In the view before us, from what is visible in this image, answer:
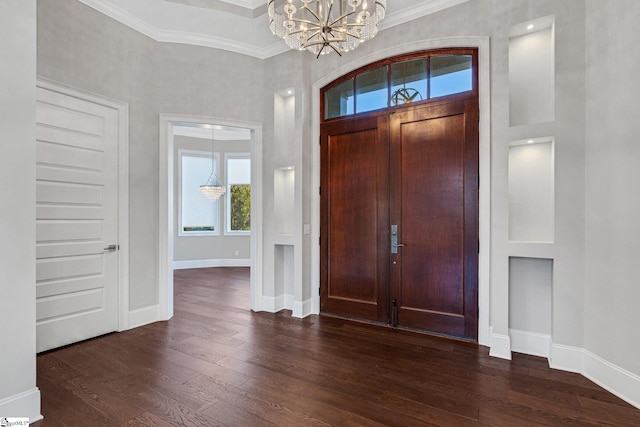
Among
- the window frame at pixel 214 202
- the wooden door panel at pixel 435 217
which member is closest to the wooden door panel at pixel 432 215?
the wooden door panel at pixel 435 217

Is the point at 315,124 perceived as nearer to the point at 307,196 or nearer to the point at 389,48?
the point at 307,196

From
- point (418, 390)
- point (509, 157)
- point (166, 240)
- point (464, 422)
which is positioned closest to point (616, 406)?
point (464, 422)

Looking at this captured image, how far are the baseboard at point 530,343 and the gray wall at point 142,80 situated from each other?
4.05m

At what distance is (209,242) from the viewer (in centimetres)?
838

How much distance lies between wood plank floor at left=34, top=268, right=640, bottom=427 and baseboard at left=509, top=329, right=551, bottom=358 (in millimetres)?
103

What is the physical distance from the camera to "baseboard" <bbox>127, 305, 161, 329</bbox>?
374cm

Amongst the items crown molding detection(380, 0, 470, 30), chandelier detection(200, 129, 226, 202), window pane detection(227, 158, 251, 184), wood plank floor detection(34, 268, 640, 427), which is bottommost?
wood plank floor detection(34, 268, 640, 427)

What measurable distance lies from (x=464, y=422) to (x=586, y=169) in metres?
2.27

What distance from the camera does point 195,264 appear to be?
816 cm

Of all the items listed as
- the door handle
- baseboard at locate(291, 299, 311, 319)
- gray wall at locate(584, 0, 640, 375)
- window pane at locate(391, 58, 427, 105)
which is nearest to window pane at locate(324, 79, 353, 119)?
window pane at locate(391, 58, 427, 105)

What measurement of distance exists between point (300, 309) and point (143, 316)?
1.92m

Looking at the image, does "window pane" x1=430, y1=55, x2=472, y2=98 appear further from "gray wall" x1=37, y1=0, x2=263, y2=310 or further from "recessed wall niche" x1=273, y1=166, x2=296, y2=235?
"gray wall" x1=37, y1=0, x2=263, y2=310

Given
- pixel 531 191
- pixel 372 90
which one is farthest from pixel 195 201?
pixel 531 191

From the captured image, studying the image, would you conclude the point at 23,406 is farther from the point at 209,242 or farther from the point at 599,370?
the point at 209,242
